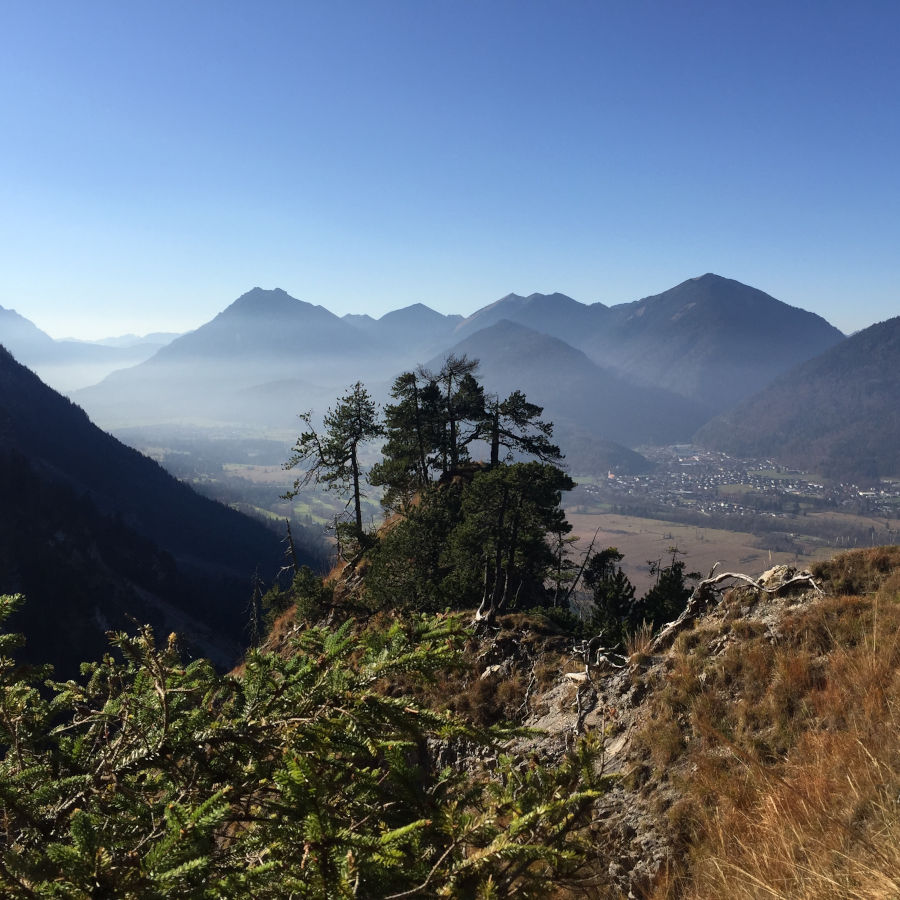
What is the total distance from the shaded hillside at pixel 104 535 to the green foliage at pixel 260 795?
5708 cm

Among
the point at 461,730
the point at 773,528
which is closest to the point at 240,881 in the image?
the point at 461,730

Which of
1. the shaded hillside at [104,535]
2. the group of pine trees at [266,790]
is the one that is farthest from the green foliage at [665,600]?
the shaded hillside at [104,535]

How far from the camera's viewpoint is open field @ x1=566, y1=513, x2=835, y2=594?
134 m

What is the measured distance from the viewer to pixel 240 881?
2.53 meters

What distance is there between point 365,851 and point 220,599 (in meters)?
108

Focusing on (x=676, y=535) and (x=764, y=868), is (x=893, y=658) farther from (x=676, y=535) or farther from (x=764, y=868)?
(x=676, y=535)

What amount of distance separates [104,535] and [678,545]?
448ft

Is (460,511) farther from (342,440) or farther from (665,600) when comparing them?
(665,600)

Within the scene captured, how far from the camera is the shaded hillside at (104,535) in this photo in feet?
262

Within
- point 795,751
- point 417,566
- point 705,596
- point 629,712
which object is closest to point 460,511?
point 417,566

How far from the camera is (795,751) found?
5082 mm

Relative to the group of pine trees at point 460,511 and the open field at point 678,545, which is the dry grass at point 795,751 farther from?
the open field at point 678,545

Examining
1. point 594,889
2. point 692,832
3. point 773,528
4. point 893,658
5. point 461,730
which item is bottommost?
point 773,528

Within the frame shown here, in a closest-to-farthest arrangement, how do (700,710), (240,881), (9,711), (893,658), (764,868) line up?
1. (240,881)
2. (9,711)
3. (764,868)
4. (893,658)
5. (700,710)
